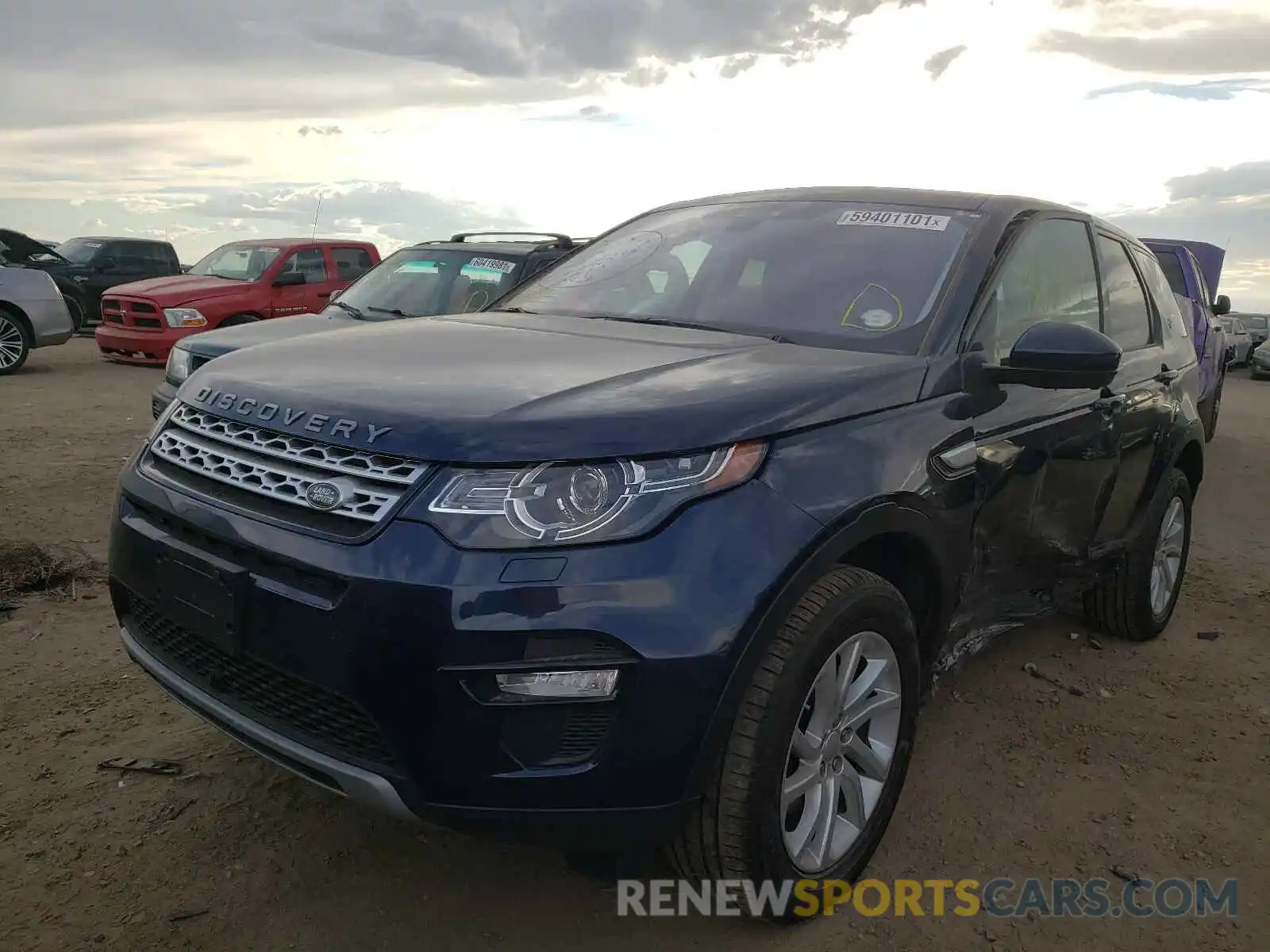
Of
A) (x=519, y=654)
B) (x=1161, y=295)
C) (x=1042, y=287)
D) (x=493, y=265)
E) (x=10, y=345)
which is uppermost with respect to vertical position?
(x=1042, y=287)

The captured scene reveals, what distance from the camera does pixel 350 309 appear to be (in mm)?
7508

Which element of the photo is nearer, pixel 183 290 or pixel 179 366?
pixel 179 366

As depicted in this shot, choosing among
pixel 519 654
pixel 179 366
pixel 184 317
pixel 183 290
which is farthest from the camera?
pixel 183 290

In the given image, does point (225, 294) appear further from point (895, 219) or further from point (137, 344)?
point (895, 219)

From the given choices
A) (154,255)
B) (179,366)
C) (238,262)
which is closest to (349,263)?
(238,262)

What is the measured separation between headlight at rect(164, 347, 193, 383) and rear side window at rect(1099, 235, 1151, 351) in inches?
209

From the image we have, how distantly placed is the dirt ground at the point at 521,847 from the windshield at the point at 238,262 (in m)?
8.43

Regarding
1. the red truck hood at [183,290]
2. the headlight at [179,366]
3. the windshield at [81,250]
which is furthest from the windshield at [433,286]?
the windshield at [81,250]

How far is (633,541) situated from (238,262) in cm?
Answer: 1186

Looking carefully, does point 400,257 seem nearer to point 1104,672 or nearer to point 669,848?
point 1104,672

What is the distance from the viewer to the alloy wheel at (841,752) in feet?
7.50

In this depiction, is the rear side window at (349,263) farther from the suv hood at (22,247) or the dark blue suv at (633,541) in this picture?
the dark blue suv at (633,541)

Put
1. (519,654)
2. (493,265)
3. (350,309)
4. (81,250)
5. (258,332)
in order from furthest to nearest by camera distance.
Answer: (81,250), (493,265), (350,309), (258,332), (519,654)

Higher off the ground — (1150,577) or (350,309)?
(350,309)
